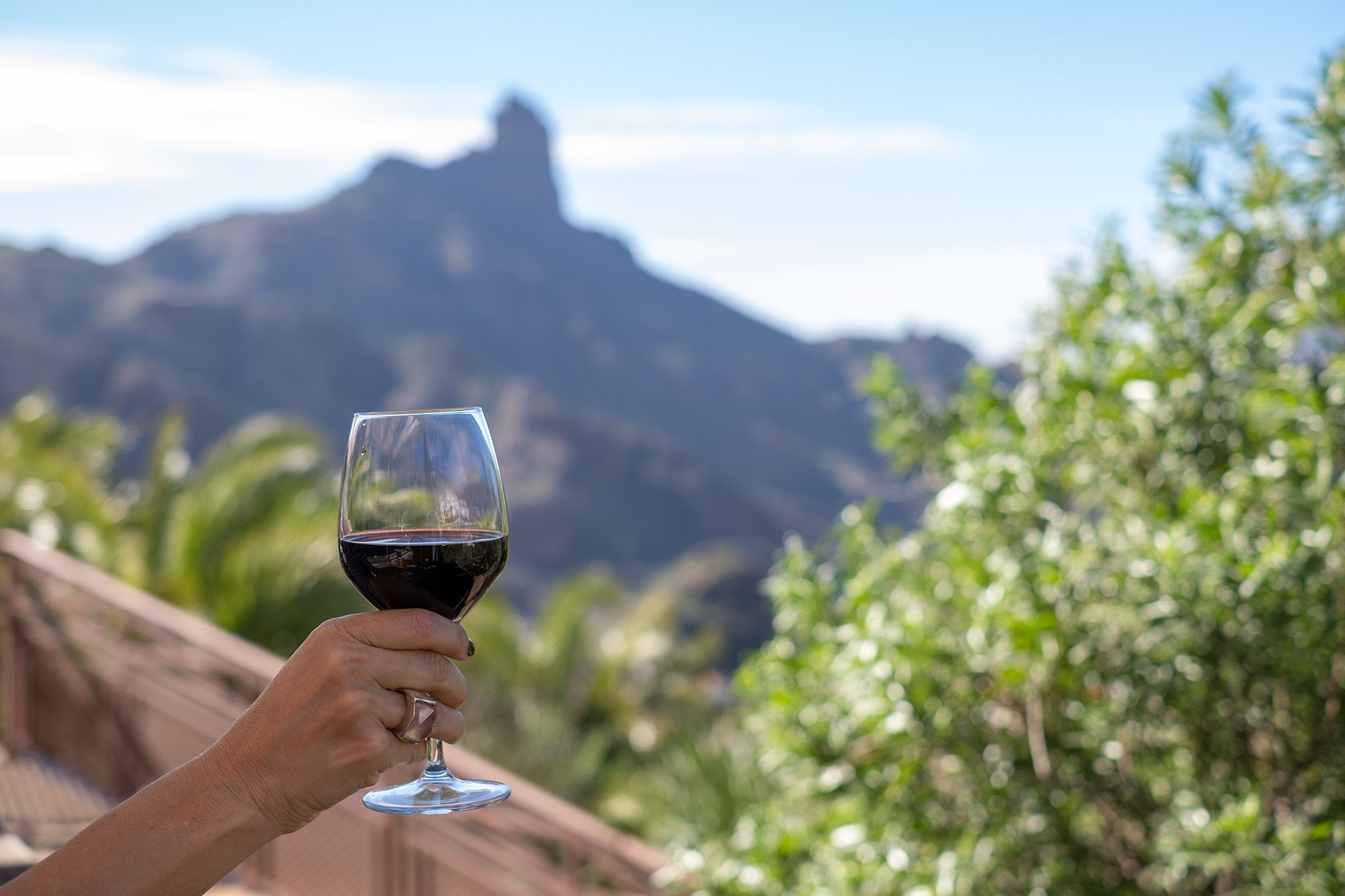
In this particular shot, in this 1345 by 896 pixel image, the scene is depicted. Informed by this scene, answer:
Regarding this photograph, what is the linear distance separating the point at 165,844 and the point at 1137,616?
1.73 meters

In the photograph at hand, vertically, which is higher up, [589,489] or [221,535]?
[221,535]

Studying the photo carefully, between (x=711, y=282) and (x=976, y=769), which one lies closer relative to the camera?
(x=976, y=769)

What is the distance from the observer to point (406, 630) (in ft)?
3.01

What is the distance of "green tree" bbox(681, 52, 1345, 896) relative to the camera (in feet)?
6.57

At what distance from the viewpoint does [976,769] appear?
2.34 meters

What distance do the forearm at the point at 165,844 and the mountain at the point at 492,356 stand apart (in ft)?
154

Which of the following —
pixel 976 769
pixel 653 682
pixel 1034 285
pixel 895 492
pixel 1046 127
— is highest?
pixel 1046 127

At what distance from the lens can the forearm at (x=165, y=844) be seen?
0.83m

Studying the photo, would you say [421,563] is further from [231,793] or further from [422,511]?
[231,793]

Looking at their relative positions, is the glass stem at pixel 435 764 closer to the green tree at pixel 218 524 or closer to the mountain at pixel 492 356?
the green tree at pixel 218 524

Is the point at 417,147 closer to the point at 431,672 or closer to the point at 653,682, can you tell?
the point at 653,682

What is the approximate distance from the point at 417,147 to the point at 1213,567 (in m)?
87.4

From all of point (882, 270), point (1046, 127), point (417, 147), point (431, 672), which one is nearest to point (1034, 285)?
point (431, 672)

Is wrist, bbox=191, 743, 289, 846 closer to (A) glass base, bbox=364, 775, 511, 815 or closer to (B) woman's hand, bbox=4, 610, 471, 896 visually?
(B) woman's hand, bbox=4, 610, 471, 896
